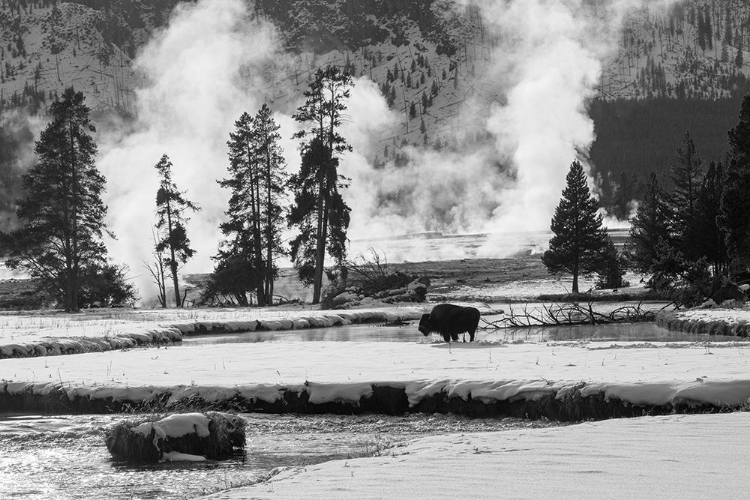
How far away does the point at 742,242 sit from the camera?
1489 inches

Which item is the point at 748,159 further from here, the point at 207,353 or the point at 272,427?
the point at 272,427

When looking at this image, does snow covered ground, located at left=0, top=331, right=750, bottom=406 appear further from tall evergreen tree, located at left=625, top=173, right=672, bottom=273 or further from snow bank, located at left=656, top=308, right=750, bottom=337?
tall evergreen tree, located at left=625, top=173, right=672, bottom=273

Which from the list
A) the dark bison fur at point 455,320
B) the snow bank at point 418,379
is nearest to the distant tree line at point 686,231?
the dark bison fur at point 455,320

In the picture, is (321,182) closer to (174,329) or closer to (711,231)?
(711,231)

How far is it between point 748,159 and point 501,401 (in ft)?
91.7

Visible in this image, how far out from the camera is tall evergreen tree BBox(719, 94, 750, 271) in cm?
3712

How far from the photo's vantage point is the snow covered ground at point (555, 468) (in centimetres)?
859

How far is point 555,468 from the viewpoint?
Result: 9.50 metres

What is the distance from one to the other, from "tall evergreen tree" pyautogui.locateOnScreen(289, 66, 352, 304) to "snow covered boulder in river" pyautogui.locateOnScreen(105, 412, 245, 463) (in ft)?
134

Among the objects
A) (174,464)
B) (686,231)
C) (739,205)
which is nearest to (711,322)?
(739,205)

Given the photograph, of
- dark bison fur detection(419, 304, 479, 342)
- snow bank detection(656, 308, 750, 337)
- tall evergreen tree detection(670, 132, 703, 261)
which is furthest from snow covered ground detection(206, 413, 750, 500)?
tall evergreen tree detection(670, 132, 703, 261)

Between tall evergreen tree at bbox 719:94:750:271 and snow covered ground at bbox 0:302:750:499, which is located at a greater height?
tall evergreen tree at bbox 719:94:750:271

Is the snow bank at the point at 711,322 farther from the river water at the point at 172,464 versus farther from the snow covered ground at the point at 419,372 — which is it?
the river water at the point at 172,464

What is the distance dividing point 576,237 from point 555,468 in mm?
56218
